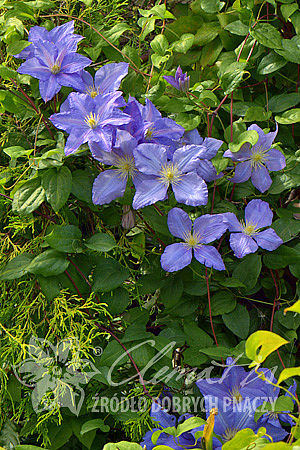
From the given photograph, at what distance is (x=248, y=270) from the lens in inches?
38.8

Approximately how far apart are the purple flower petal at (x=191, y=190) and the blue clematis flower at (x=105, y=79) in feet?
0.66

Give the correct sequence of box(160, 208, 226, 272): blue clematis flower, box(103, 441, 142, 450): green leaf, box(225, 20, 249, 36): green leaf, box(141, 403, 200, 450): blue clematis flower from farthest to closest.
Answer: box(225, 20, 249, 36): green leaf
box(160, 208, 226, 272): blue clematis flower
box(141, 403, 200, 450): blue clematis flower
box(103, 441, 142, 450): green leaf

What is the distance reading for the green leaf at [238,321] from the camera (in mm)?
982

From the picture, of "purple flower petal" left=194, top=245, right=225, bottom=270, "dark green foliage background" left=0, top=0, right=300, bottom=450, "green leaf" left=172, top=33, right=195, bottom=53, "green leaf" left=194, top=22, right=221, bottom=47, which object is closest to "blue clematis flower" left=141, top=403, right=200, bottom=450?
"dark green foliage background" left=0, top=0, right=300, bottom=450

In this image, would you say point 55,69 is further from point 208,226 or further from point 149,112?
point 208,226

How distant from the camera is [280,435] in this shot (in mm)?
829

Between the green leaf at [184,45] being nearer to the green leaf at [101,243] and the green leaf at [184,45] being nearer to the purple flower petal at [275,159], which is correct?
the purple flower petal at [275,159]

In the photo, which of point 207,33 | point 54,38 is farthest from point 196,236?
point 207,33

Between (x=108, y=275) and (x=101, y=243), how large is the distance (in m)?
0.07

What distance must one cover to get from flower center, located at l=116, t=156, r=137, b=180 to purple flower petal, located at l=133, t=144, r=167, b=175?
0.03m

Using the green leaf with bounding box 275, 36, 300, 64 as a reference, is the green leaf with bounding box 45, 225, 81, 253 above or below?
below

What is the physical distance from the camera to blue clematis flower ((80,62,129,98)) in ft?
3.00

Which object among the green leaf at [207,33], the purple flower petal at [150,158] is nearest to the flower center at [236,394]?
the purple flower petal at [150,158]

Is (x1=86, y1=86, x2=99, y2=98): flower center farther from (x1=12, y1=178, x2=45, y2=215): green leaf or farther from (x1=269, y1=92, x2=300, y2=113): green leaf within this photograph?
(x1=269, y1=92, x2=300, y2=113): green leaf
